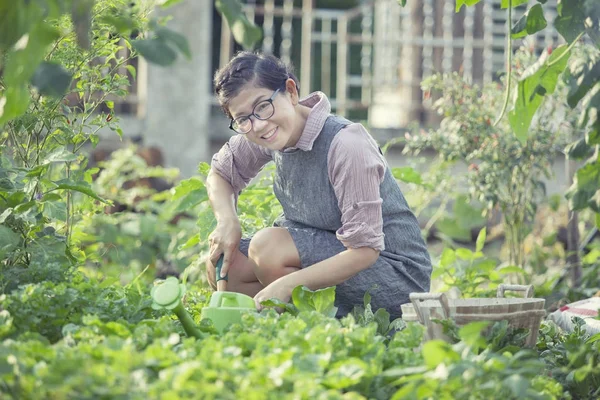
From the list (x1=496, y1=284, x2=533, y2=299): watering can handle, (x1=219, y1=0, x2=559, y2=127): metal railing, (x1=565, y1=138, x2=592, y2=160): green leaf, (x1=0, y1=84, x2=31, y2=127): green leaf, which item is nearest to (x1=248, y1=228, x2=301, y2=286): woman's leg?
(x1=496, y1=284, x2=533, y2=299): watering can handle

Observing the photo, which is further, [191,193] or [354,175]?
[191,193]

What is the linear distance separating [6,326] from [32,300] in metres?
0.16

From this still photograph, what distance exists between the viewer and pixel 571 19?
1.92 metres

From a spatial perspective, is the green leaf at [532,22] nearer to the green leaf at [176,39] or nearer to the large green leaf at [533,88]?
the large green leaf at [533,88]

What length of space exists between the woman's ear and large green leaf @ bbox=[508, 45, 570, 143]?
0.65 meters

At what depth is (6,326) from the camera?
160 centimetres

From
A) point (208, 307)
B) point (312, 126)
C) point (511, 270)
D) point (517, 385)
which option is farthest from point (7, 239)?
point (511, 270)

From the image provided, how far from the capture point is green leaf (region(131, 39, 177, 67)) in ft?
4.60

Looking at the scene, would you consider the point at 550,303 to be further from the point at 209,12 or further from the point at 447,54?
A: the point at 447,54

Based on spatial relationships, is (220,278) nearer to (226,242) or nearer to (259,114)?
(226,242)

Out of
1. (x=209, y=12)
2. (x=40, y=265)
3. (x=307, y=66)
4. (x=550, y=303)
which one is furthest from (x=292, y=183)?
(x=307, y=66)

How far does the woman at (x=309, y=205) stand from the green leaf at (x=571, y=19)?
660 mm

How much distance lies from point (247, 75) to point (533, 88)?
74 centimetres

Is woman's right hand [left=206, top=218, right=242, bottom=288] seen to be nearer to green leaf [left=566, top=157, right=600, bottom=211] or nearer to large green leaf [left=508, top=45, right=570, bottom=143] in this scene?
large green leaf [left=508, top=45, right=570, bottom=143]
